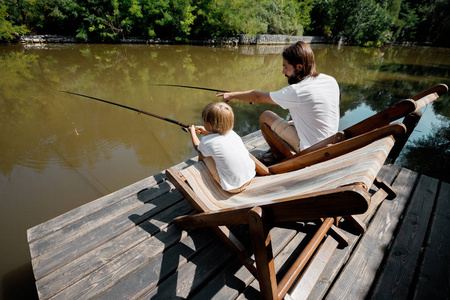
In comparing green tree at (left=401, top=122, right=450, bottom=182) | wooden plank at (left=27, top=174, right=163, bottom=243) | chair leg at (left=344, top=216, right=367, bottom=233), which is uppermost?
chair leg at (left=344, top=216, right=367, bottom=233)

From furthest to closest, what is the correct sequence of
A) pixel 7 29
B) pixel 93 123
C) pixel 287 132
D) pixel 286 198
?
1. pixel 7 29
2. pixel 93 123
3. pixel 287 132
4. pixel 286 198

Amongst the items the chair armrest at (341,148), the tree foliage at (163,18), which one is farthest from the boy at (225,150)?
the tree foliage at (163,18)

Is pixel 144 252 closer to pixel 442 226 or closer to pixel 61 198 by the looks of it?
pixel 61 198

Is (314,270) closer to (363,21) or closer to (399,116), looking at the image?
(399,116)

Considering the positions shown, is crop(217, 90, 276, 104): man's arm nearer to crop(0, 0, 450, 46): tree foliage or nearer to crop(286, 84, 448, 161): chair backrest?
crop(286, 84, 448, 161): chair backrest

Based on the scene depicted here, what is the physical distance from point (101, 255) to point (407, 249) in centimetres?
236

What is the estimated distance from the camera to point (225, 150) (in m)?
1.64

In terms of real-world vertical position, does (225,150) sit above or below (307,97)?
below

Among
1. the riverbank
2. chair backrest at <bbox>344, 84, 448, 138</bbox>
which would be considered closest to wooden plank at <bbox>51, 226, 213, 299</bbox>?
chair backrest at <bbox>344, 84, 448, 138</bbox>

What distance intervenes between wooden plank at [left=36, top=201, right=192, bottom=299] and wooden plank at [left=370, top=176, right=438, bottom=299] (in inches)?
62.4

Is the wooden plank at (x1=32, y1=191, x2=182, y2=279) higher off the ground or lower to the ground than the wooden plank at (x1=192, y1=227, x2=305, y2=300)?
lower

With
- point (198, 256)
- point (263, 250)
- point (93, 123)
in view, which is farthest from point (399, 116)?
point (93, 123)

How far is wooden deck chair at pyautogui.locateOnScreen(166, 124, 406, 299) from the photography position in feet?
2.65

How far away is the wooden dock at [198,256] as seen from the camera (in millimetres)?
1426
